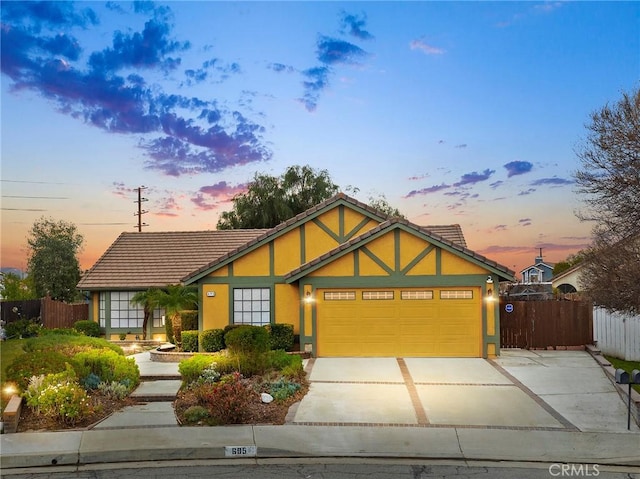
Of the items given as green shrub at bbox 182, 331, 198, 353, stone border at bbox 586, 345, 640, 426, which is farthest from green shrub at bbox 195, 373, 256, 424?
green shrub at bbox 182, 331, 198, 353

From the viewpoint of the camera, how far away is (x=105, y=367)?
13.0 m

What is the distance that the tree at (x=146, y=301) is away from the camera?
70.7ft

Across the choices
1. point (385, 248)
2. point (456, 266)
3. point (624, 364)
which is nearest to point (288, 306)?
point (385, 248)

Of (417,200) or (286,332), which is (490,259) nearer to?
(286,332)

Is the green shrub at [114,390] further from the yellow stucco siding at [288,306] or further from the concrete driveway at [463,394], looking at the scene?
the yellow stucco siding at [288,306]

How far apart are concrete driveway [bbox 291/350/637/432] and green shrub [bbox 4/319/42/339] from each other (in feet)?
46.2

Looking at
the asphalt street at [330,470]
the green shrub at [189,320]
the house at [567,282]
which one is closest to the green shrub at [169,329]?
the green shrub at [189,320]

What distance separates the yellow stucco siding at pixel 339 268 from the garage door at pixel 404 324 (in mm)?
775

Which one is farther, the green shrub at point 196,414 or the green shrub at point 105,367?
the green shrub at point 105,367

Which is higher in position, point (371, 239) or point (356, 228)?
point (356, 228)

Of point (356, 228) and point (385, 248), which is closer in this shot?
point (385, 248)

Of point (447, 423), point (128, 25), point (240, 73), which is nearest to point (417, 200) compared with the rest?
point (240, 73)

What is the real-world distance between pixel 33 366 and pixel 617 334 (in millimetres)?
17407

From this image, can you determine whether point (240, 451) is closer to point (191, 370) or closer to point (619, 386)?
point (191, 370)
